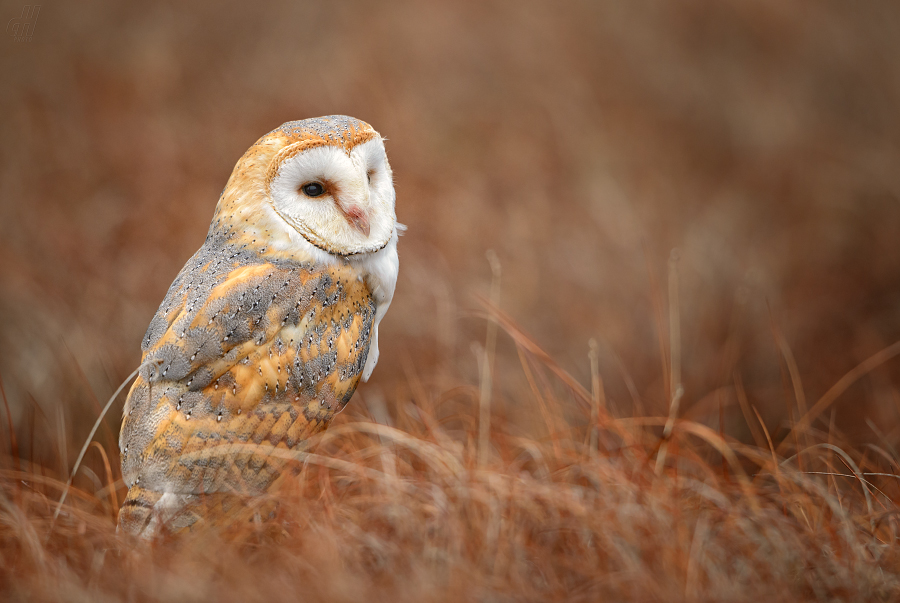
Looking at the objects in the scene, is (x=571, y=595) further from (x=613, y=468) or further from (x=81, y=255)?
(x=81, y=255)

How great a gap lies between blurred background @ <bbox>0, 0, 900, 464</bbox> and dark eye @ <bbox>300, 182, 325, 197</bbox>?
127 centimetres

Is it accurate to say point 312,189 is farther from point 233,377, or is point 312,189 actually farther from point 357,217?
point 233,377

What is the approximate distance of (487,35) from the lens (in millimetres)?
3094

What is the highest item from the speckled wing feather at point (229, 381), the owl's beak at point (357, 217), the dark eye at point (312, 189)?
the dark eye at point (312, 189)

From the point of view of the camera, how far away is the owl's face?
88 cm

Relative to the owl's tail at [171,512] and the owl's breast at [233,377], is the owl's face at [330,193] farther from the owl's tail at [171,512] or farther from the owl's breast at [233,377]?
the owl's tail at [171,512]

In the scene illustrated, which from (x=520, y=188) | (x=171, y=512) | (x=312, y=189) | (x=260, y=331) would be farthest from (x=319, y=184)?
(x=520, y=188)

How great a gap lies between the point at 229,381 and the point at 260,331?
87mm

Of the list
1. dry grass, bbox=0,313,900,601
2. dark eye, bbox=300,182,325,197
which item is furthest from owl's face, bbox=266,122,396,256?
dry grass, bbox=0,313,900,601

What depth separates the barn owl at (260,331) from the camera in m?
0.84

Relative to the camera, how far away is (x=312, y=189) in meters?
0.92

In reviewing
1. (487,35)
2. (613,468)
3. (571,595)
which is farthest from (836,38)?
(571,595)

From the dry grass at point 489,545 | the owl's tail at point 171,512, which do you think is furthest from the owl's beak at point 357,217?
the owl's tail at point 171,512

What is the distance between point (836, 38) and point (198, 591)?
3838 mm
